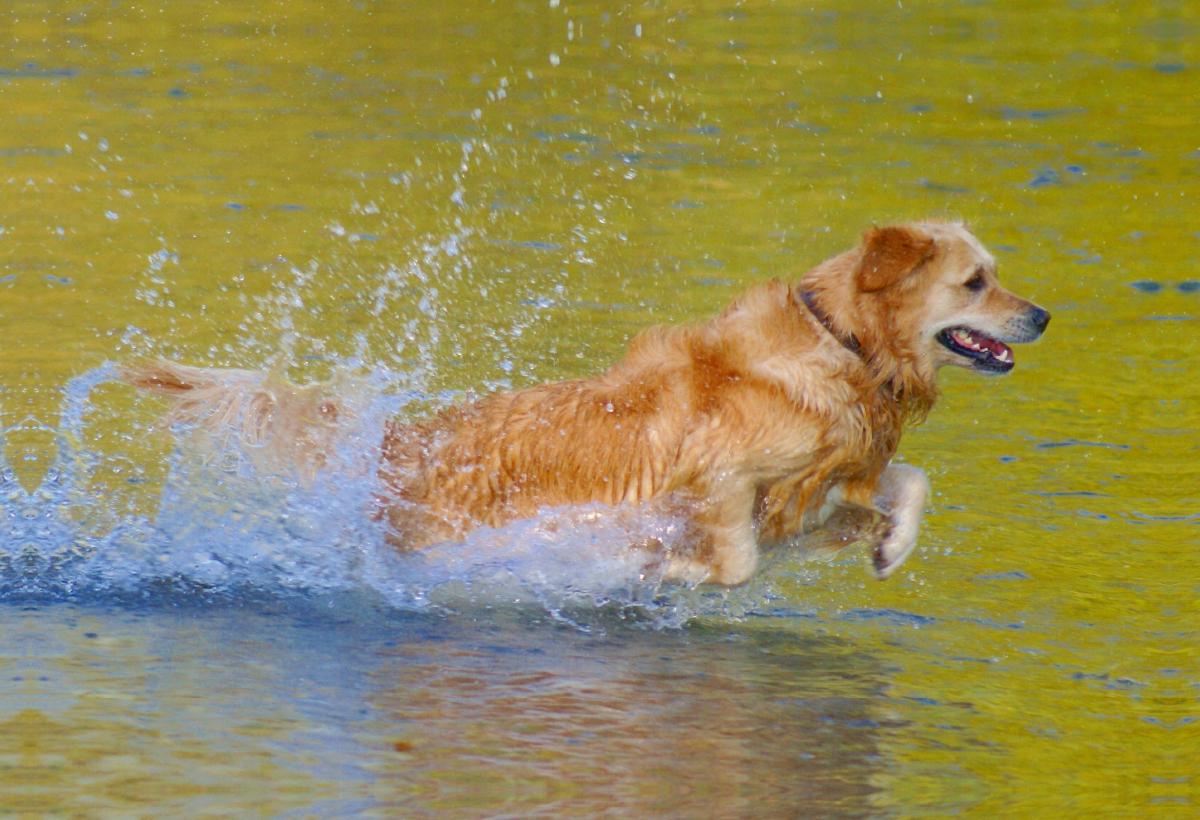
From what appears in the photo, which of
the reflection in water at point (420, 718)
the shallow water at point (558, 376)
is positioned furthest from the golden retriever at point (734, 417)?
the reflection in water at point (420, 718)

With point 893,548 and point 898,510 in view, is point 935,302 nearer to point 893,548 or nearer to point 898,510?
point 898,510

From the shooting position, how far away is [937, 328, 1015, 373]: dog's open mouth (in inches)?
218

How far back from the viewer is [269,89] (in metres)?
14.3

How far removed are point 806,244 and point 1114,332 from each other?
7.50 feet

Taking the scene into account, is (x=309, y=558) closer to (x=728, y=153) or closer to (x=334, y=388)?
(x=334, y=388)

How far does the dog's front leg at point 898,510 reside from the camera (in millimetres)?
5590

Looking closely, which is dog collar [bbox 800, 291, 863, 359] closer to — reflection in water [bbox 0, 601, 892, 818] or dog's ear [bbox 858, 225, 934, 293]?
dog's ear [bbox 858, 225, 934, 293]

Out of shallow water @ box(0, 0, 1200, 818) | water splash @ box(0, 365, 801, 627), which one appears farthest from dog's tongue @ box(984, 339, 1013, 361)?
water splash @ box(0, 365, 801, 627)

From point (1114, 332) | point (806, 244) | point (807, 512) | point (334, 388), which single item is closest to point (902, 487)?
point (807, 512)

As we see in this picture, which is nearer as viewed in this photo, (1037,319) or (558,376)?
(1037,319)

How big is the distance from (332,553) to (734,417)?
1710mm

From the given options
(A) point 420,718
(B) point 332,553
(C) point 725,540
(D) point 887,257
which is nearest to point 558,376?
(B) point 332,553

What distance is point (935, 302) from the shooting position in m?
5.42

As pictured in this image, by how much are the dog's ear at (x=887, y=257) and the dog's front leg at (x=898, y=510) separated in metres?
0.80
